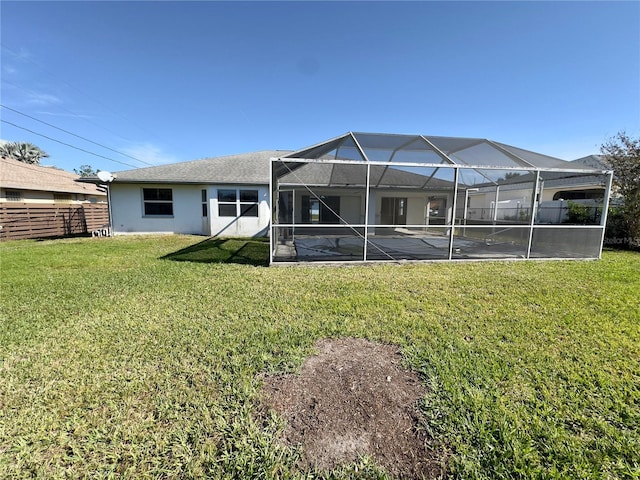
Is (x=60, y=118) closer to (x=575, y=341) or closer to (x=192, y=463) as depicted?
(x=192, y=463)

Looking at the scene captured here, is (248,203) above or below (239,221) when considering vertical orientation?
above

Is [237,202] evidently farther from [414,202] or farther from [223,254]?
[414,202]

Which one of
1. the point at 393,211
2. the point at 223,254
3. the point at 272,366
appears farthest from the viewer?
the point at 393,211

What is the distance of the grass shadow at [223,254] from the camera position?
770 centimetres

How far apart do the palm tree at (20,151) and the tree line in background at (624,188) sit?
48.0 meters

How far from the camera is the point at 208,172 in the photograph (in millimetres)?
13789

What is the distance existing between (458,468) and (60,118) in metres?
30.3

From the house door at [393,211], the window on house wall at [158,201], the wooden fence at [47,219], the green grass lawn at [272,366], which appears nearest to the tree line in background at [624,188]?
the green grass lawn at [272,366]

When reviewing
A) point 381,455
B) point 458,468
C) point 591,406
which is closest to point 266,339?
point 381,455

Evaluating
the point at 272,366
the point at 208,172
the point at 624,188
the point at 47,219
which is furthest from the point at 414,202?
the point at 47,219

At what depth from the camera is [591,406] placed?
2.21m

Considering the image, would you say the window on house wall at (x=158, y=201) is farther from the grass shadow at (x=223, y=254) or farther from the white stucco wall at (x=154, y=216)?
the grass shadow at (x=223, y=254)

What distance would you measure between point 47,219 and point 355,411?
17.5 metres

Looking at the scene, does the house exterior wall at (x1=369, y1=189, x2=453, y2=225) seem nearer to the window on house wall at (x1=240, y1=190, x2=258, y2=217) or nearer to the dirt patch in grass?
the window on house wall at (x1=240, y1=190, x2=258, y2=217)
